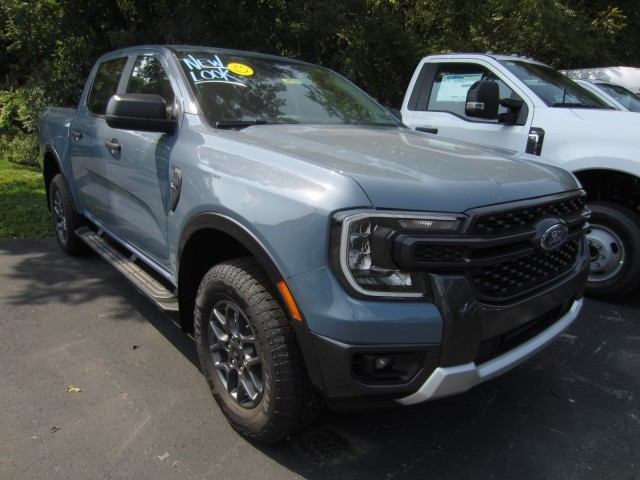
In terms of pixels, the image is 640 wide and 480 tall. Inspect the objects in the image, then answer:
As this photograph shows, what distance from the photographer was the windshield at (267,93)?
2941 mm

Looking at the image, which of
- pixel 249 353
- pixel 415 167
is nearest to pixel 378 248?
pixel 415 167

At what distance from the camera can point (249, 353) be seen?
2357 millimetres

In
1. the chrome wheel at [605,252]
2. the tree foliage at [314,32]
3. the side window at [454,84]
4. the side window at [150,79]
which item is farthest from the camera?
the tree foliage at [314,32]

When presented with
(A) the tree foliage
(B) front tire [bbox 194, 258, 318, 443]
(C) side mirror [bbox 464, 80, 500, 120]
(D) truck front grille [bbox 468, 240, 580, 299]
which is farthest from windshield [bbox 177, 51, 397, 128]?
(A) the tree foliage

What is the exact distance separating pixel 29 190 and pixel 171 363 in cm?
582

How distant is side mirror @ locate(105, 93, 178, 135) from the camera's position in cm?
270

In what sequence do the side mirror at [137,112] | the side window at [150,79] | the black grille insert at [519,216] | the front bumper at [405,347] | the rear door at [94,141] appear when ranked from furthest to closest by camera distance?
the rear door at [94,141] < the side window at [150,79] < the side mirror at [137,112] < the black grille insert at [519,216] < the front bumper at [405,347]

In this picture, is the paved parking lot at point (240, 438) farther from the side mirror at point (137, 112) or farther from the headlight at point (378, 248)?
the side mirror at point (137, 112)

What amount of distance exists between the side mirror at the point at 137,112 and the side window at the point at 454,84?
3.28 metres

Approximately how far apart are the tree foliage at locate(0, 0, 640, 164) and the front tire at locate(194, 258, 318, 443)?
631cm

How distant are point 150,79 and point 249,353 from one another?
6.78 ft

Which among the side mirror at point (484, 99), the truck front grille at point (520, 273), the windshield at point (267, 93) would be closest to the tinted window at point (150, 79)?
the windshield at point (267, 93)

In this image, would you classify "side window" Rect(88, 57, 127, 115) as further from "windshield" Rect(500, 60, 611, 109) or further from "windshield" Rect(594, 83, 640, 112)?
"windshield" Rect(594, 83, 640, 112)

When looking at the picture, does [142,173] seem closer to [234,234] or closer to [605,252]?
[234,234]
